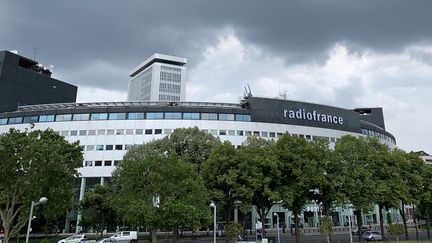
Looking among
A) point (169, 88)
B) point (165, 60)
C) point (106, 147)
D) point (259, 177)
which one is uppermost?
point (165, 60)

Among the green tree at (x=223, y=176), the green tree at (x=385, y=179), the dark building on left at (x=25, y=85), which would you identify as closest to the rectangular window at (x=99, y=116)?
the dark building on left at (x=25, y=85)

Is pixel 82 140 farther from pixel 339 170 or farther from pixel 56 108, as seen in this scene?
pixel 339 170

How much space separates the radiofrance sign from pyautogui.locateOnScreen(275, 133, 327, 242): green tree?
45.6 metres

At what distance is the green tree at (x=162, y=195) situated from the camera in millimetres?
36438

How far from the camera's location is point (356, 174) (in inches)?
1737

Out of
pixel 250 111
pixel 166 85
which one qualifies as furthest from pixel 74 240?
pixel 166 85

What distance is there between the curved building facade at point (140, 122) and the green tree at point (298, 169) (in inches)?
1510

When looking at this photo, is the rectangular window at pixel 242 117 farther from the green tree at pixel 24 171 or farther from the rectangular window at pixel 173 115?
the green tree at pixel 24 171

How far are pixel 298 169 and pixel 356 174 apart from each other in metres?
7.91

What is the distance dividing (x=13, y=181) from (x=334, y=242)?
127 ft

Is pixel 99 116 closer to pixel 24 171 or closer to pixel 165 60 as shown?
pixel 24 171

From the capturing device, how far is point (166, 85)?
7121 inches

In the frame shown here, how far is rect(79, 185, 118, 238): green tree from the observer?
54.3 m

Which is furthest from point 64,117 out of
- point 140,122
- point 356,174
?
point 356,174
